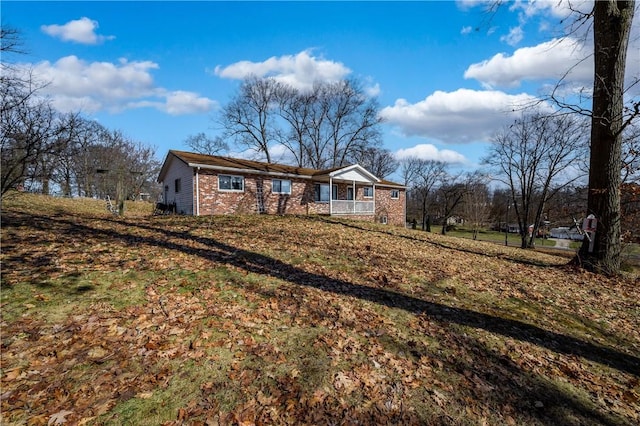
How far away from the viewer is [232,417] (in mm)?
2699

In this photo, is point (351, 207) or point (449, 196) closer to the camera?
point (351, 207)

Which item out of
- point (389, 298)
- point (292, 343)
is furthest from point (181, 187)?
point (292, 343)

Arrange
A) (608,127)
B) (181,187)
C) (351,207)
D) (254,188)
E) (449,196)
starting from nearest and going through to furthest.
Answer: (608,127)
(181,187)
(254,188)
(351,207)
(449,196)

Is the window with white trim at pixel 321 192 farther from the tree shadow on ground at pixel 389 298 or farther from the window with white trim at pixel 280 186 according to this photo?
the tree shadow on ground at pixel 389 298

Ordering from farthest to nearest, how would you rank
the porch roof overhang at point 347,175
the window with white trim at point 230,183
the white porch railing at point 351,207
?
the white porch railing at point 351,207 < the porch roof overhang at point 347,175 < the window with white trim at point 230,183

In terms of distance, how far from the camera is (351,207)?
23578 millimetres

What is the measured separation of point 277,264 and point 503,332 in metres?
4.69

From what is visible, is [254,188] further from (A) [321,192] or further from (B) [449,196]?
(B) [449,196]

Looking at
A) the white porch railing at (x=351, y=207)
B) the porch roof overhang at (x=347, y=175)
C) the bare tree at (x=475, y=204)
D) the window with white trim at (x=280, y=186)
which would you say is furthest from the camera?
the bare tree at (x=475, y=204)

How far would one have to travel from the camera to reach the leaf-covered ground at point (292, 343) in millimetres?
2895

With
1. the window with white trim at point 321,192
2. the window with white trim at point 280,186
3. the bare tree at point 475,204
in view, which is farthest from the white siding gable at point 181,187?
the bare tree at point 475,204

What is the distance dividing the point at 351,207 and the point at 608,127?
54.7 ft

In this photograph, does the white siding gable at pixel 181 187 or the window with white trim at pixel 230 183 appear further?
the window with white trim at pixel 230 183

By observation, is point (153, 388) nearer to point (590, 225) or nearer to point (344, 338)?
point (344, 338)
